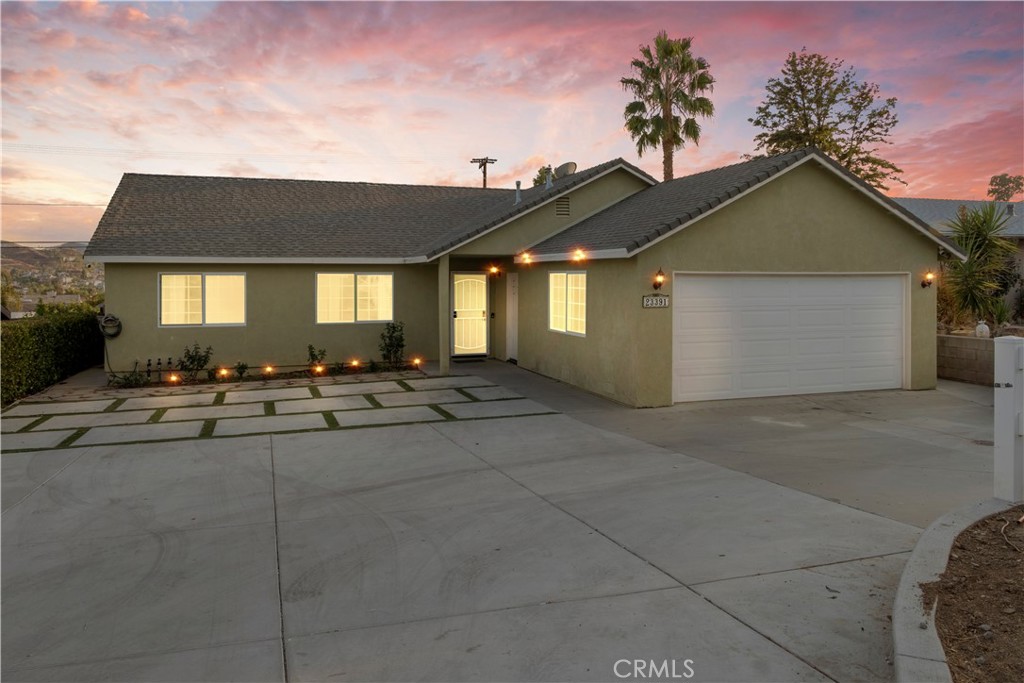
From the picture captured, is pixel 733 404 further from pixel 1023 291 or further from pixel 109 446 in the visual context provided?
pixel 1023 291

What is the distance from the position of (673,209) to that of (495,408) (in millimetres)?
4931

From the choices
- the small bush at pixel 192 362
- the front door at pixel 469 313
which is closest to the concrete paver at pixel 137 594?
the small bush at pixel 192 362

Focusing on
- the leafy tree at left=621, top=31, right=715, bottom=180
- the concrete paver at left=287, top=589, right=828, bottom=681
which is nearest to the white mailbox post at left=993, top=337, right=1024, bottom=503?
the concrete paver at left=287, top=589, right=828, bottom=681

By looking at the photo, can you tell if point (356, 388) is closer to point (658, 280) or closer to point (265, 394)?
point (265, 394)

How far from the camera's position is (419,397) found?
1316 cm

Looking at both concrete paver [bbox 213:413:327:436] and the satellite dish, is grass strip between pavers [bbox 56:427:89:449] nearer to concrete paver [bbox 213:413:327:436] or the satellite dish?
concrete paver [bbox 213:413:327:436]

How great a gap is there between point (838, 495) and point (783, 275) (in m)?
6.70

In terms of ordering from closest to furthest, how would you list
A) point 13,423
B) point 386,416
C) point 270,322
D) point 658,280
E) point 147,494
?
point 147,494 → point 13,423 → point 386,416 → point 658,280 → point 270,322

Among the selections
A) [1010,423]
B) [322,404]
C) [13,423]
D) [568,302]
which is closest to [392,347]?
[322,404]

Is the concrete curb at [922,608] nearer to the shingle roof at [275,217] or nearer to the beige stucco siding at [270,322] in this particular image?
the shingle roof at [275,217]

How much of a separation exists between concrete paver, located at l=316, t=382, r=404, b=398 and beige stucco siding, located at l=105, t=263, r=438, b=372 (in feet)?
8.07

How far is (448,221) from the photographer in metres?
20.0

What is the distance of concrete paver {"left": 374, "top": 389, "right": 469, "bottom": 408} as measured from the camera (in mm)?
12643

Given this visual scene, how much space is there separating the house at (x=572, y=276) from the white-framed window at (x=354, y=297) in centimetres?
4
